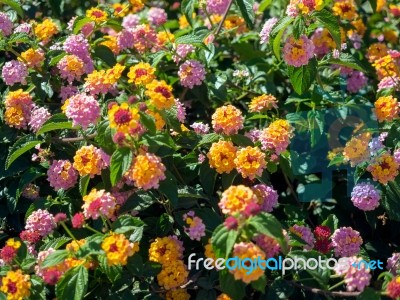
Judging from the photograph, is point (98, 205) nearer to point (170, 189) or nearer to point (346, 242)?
point (170, 189)

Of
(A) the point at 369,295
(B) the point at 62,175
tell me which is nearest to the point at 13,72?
(B) the point at 62,175

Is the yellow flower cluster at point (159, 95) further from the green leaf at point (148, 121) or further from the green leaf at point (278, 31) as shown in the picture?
the green leaf at point (278, 31)

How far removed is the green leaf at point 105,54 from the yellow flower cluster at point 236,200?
1046 millimetres

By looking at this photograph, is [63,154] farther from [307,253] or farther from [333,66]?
[333,66]

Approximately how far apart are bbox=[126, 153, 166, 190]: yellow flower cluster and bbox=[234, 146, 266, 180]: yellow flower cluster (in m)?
0.28

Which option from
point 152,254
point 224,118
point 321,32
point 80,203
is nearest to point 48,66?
point 80,203

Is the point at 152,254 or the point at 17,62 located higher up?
the point at 17,62

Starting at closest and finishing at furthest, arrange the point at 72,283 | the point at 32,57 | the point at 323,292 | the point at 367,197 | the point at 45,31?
1. the point at 72,283
2. the point at 323,292
3. the point at 367,197
4. the point at 32,57
5. the point at 45,31

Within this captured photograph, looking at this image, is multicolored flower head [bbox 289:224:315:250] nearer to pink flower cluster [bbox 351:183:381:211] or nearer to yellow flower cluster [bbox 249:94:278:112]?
pink flower cluster [bbox 351:183:381:211]

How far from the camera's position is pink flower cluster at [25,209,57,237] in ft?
7.30

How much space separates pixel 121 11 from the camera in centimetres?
288

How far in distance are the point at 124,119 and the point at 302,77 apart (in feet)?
2.71

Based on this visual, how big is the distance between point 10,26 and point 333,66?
1.36 m

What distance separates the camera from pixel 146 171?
6.47 ft
